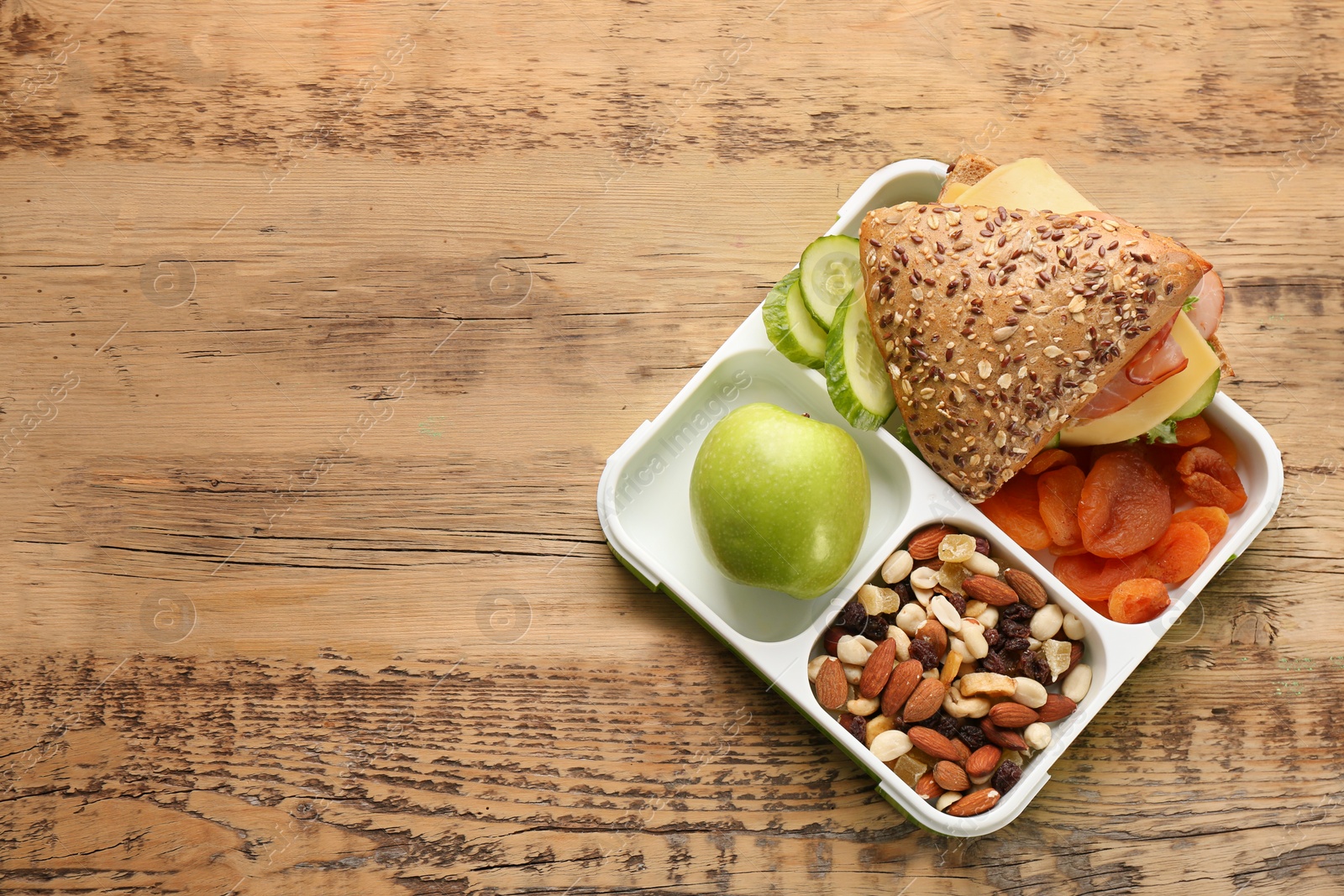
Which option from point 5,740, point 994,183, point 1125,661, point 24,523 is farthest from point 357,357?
point 1125,661

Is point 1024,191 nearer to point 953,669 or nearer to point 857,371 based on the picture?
point 857,371

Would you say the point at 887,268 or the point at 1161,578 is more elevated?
the point at 887,268

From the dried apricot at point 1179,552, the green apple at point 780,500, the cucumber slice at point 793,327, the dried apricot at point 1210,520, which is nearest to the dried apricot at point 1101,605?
the dried apricot at point 1179,552

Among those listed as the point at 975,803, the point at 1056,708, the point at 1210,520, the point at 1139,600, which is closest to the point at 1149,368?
the point at 1210,520

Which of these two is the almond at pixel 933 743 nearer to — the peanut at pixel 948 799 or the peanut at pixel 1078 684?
the peanut at pixel 948 799

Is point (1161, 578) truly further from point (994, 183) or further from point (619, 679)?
point (619, 679)
